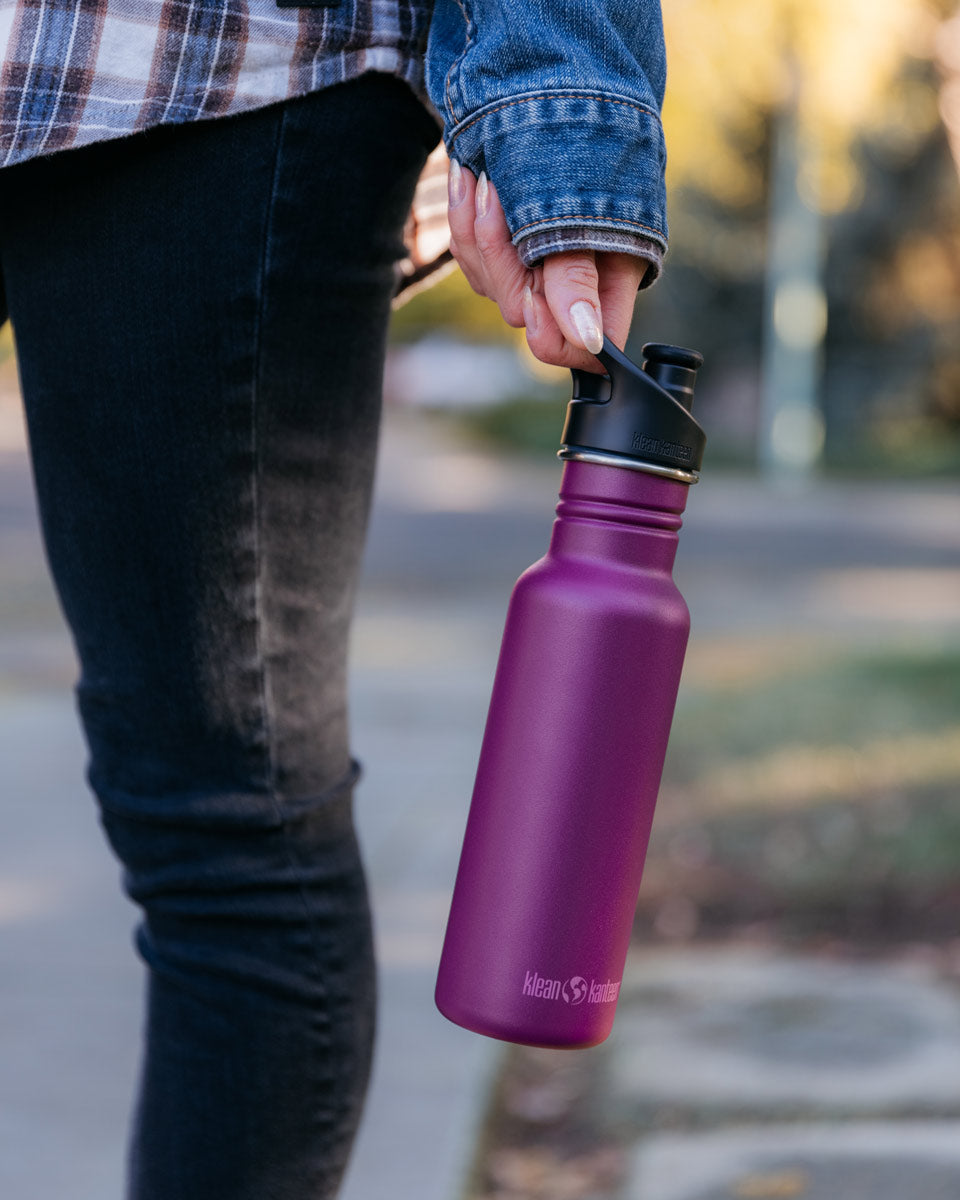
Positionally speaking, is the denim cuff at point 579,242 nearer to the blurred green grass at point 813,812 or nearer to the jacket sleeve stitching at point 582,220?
the jacket sleeve stitching at point 582,220

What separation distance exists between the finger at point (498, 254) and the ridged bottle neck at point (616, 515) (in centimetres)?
12

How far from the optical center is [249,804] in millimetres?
1091

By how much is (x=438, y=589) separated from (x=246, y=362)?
5.91 metres

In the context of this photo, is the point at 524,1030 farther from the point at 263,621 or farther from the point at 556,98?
the point at 556,98

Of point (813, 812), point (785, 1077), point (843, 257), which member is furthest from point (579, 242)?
point (843, 257)

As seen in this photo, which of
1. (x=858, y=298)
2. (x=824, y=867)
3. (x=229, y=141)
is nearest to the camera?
(x=229, y=141)

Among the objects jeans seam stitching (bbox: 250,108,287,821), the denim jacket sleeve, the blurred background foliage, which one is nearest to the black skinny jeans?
jeans seam stitching (bbox: 250,108,287,821)

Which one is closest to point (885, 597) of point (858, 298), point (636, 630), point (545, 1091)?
point (545, 1091)

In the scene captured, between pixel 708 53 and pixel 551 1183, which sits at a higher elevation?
pixel 708 53

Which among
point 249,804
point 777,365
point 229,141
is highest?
point 777,365

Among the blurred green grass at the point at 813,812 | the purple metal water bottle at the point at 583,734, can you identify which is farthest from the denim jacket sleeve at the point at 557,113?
the blurred green grass at the point at 813,812

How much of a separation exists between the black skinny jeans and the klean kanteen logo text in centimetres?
18

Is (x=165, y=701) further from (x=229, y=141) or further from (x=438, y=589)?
(x=438, y=589)

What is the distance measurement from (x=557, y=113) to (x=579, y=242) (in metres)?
0.08
